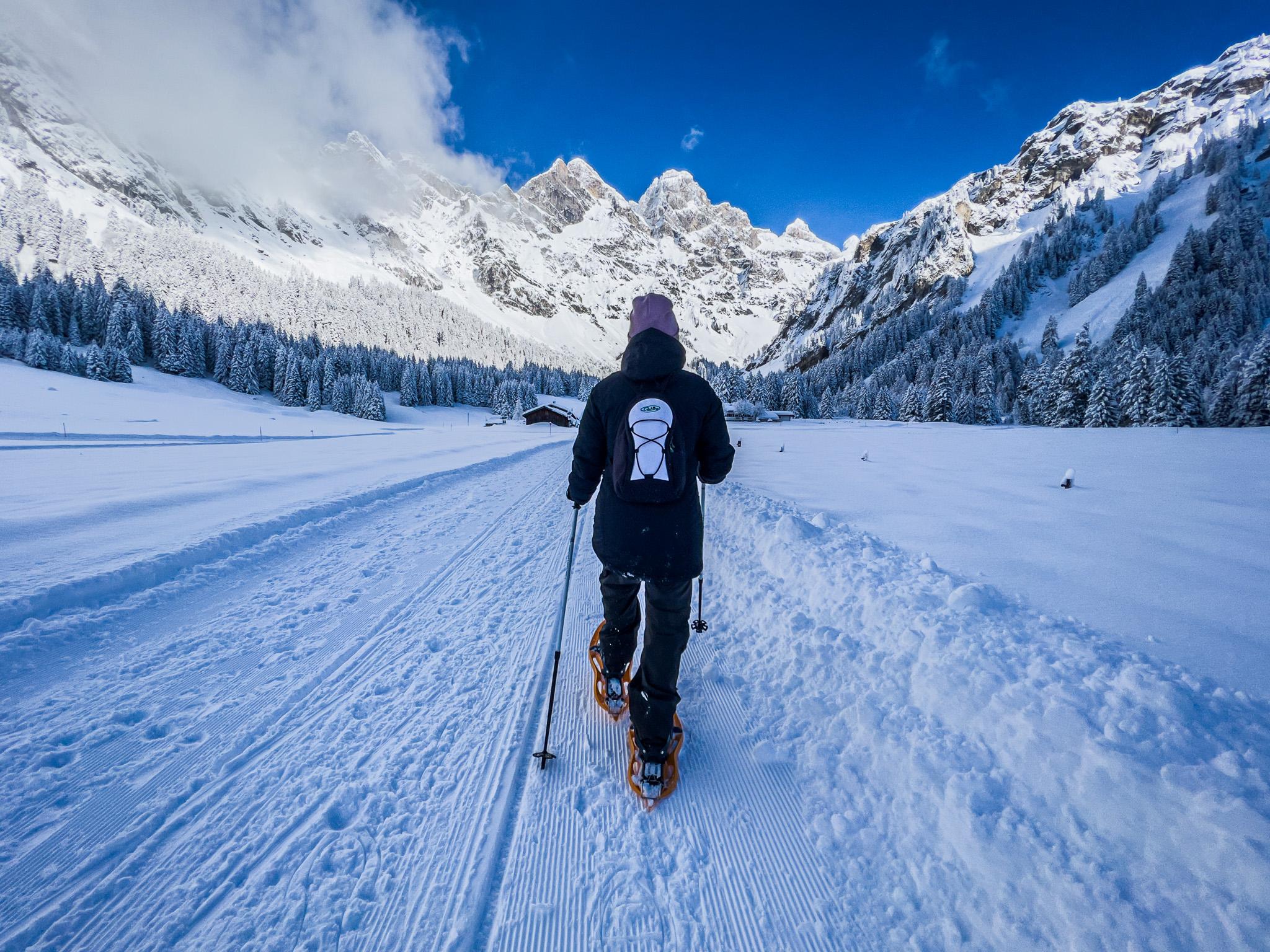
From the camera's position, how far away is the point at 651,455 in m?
2.58

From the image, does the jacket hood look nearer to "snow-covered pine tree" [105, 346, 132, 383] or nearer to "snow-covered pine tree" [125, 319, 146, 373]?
"snow-covered pine tree" [105, 346, 132, 383]

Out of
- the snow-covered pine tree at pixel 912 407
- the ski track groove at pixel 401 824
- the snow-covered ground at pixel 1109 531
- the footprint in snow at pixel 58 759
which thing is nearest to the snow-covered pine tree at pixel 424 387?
the snow-covered pine tree at pixel 912 407

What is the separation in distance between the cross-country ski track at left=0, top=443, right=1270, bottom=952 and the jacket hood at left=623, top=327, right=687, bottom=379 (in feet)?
7.72

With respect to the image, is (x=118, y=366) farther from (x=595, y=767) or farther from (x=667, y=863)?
(x=667, y=863)

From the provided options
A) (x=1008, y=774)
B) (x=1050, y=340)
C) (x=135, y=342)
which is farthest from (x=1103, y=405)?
(x=135, y=342)

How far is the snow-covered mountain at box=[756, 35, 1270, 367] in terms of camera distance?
113m

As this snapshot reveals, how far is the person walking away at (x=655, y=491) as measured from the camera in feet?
8.52

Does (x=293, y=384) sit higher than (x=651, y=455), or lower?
higher

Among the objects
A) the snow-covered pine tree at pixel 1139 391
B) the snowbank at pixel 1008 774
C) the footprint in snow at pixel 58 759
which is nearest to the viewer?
the snowbank at pixel 1008 774

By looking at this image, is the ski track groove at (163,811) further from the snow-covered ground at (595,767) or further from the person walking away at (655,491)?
the person walking away at (655,491)

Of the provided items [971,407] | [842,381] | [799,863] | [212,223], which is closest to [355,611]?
[799,863]

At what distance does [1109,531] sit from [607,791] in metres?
7.26

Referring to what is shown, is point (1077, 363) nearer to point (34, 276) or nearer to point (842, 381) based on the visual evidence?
point (842, 381)

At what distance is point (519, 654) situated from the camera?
400cm
